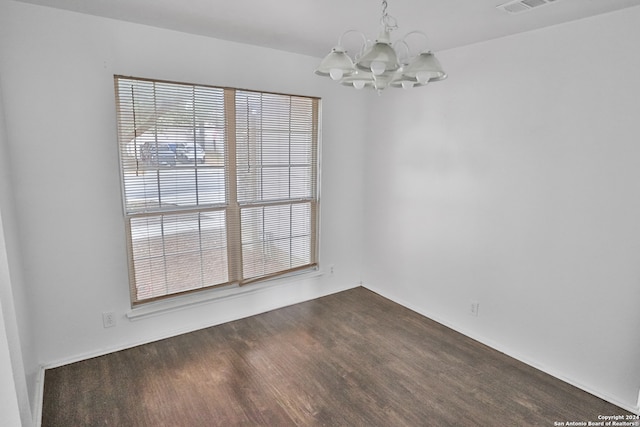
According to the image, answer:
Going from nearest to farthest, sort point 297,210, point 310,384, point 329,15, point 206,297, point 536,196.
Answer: point 329,15, point 310,384, point 536,196, point 206,297, point 297,210

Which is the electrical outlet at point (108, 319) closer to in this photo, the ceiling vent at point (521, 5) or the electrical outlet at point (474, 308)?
the electrical outlet at point (474, 308)

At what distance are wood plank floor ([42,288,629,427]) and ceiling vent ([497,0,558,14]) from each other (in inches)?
102

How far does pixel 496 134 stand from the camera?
296 cm

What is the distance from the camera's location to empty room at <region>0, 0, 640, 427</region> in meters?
2.33

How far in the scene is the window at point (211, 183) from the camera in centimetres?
286

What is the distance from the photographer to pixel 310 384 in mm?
2590

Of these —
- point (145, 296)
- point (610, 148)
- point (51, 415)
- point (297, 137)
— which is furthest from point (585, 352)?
point (51, 415)

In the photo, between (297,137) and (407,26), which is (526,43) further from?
(297,137)

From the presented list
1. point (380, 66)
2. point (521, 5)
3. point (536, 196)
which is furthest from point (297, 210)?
point (521, 5)

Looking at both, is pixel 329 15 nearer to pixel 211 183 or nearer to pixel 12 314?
pixel 211 183

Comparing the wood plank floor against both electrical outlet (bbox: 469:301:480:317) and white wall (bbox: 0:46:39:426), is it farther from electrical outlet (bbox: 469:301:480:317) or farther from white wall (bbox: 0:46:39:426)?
white wall (bbox: 0:46:39:426)

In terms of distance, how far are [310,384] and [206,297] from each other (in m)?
1.32

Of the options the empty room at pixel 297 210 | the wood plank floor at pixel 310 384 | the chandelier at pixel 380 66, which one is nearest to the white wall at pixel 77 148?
the empty room at pixel 297 210

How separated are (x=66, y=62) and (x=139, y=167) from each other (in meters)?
0.85
